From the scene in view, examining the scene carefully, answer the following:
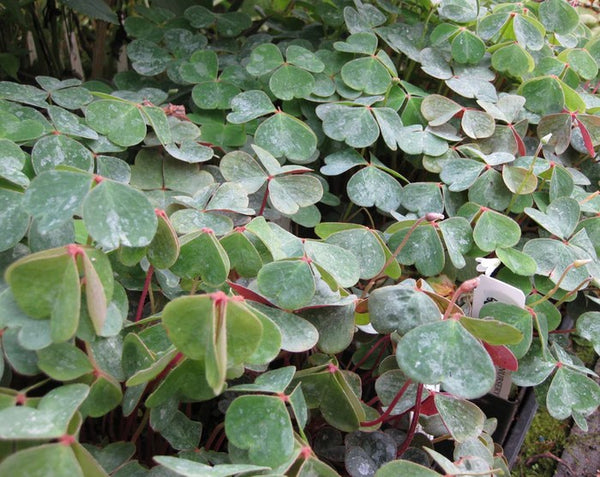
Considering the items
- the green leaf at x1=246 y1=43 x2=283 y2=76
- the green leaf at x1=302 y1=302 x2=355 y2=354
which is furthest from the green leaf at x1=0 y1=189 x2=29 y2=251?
the green leaf at x1=246 y1=43 x2=283 y2=76

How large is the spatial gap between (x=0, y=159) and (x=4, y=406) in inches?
13.6

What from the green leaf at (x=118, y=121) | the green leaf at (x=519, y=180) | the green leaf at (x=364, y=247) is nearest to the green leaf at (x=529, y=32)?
the green leaf at (x=519, y=180)

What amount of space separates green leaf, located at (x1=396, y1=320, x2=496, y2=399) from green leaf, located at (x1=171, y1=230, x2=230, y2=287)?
206mm

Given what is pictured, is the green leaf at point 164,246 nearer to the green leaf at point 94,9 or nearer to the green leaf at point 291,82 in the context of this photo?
the green leaf at point 291,82

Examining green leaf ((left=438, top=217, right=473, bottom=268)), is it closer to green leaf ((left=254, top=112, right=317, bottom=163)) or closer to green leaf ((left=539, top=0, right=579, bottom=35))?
green leaf ((left=254, top=112, right=317, bottom=163))

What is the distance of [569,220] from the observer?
0.99 m

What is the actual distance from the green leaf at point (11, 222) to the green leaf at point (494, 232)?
637 mm

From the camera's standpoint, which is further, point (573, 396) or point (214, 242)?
point (573, 396)

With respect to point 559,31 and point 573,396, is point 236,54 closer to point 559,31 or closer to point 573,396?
point 559,31

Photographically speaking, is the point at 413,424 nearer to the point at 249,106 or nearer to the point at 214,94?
the point at 249,106

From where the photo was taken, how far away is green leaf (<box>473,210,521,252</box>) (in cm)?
92

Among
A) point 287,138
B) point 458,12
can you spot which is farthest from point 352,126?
point 458,12

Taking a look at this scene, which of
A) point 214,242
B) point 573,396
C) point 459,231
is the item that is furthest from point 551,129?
point 214,242

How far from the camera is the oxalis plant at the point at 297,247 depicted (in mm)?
532
